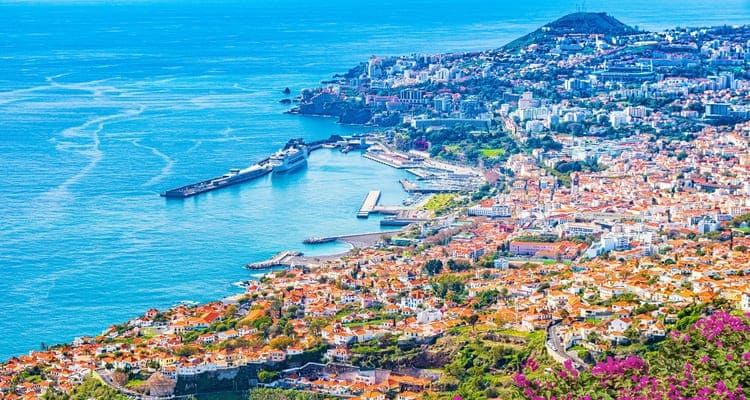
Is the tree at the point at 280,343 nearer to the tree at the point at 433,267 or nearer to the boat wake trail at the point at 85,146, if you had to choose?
the tree at the point at 433,267

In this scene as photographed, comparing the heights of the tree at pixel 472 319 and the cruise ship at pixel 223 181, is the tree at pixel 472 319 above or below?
below

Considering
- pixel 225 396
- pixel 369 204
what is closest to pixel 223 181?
pixel 369 204

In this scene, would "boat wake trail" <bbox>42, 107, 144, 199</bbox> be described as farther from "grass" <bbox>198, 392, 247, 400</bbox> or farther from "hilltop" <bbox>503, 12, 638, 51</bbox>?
"hilltop" <bbox>503, 12, 638, 51</bbox>

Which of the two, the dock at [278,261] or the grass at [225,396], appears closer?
the grass at [225,396]

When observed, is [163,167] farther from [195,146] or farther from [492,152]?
[492,152]

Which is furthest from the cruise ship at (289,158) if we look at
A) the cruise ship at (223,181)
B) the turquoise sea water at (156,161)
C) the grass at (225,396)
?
the grass at (225,396)
